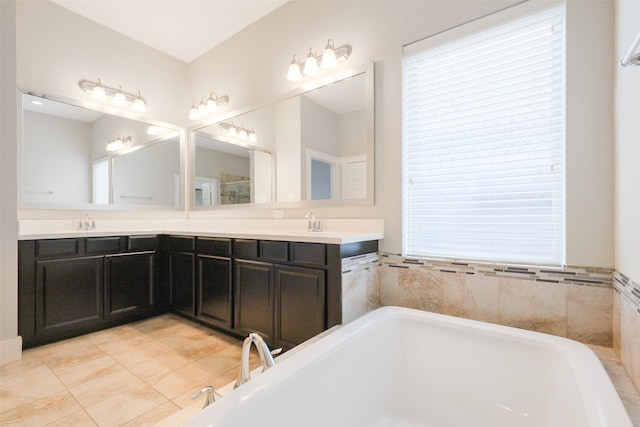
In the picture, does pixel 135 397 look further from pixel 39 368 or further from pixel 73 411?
pixel 39 368

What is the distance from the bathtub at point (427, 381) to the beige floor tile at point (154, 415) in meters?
0.72

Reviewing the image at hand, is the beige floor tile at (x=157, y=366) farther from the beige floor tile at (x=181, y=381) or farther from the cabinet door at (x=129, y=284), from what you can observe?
the cabinet door at (x=129, y=284)

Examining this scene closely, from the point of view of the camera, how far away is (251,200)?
2775mm

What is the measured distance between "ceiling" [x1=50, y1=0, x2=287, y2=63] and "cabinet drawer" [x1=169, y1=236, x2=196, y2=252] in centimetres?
206

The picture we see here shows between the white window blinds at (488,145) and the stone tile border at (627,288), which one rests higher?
the white window blinds at (488,145)

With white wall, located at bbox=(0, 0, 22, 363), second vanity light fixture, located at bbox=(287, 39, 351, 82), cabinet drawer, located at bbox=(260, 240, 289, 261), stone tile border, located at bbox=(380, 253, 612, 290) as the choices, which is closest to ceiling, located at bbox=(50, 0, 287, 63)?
second vanity light fixture, located at bbox=(287, 39, 351, 82)

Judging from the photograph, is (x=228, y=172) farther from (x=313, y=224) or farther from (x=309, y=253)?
(x=309, y=253)

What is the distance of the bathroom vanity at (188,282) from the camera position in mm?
1705

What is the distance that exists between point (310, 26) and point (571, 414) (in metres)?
2.76

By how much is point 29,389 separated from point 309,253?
1.71 m

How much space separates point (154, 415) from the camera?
54.3 inches

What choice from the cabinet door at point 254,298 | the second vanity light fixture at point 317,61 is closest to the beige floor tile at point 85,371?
the cabinet door at point 254,298

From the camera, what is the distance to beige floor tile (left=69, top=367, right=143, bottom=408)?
59.4 inches

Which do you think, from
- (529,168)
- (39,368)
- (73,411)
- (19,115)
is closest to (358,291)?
(529,168)
